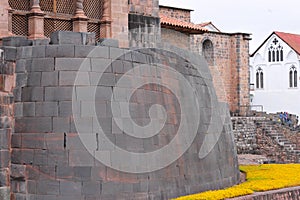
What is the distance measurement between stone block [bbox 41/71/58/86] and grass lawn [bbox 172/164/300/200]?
12.0 feet

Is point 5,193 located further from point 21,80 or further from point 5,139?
point 21,80

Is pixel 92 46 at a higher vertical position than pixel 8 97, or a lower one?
higher

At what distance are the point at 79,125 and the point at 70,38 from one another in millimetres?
1918

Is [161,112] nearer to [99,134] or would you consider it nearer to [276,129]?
[99,134]

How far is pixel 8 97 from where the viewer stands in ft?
39.7

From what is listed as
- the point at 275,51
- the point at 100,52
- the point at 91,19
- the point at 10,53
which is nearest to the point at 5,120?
the point at 10,53

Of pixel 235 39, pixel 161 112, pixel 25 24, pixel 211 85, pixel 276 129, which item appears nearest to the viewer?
pixel 161 112

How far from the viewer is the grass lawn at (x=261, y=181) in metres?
13.5

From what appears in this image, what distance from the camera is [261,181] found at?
16.6 m

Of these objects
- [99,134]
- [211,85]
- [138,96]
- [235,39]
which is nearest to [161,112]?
[138,96]

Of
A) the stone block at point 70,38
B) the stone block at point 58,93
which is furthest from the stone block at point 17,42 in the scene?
the stone block at point 58,93

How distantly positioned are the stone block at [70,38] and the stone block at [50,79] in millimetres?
725

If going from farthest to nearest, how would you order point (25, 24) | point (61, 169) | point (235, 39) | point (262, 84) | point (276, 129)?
point (262, 84), point (235, 39), point (276, 129), point (25, 24), point (61, 169)

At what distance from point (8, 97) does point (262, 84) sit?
2085 inches
